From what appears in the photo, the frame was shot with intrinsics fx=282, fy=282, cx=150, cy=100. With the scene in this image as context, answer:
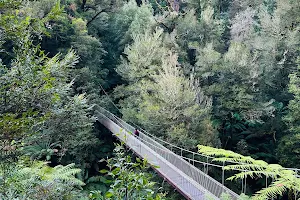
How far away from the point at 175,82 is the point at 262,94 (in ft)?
17.6

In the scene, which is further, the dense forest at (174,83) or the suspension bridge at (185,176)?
the dense forest at (174,83)

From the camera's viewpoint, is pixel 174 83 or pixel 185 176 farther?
pixel 174 83

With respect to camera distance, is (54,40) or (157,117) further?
(54,40)

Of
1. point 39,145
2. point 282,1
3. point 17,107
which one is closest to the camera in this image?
point 17,107

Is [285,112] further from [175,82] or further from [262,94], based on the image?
[175,82]

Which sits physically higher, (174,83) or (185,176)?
(174,83)

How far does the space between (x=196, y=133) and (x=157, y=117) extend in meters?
1.52

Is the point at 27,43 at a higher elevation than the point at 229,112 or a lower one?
higher

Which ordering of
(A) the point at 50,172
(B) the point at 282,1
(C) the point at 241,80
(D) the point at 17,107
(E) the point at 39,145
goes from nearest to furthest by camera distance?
1. (D) the point at 17,107
2. (A) the point at 50,172
3. (E) the point at 39,145
4. (C) the point at 241,80
5. (B) the point at 282,1

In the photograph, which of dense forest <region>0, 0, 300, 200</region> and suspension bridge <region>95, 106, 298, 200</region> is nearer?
suspension bridge <region>95, 106, 298, 200</region>

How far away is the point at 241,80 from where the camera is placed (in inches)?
503

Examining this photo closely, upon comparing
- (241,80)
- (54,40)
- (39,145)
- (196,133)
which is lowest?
(39,145)

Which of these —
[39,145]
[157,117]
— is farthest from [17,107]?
[39,145]

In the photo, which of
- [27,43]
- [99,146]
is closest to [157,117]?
[99,146]
